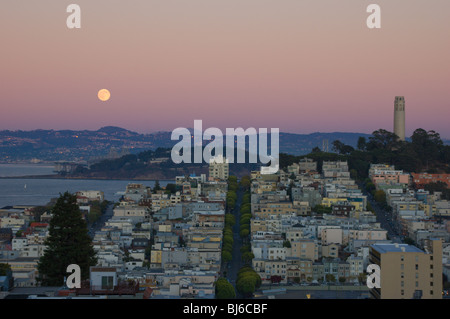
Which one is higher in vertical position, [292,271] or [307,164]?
[307,164]

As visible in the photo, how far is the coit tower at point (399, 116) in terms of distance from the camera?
2380 centimetres

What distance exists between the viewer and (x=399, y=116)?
78.9 ft

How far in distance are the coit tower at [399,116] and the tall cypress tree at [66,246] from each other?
62.9ft

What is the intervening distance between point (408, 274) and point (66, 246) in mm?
2905

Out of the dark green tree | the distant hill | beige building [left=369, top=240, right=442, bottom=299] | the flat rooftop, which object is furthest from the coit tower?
the distant hill

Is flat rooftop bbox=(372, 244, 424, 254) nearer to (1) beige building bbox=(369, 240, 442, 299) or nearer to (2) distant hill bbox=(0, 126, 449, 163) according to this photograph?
(1) beige building bbox=(369, 240, 442, 299)

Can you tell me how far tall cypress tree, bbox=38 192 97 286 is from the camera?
5.73 m

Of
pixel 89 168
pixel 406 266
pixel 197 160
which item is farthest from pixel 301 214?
pixel 89 168

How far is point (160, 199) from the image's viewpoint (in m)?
18.4

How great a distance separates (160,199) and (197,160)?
91.9 ft

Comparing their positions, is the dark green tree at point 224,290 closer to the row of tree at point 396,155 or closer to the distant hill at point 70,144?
the row of tree at point 396,155

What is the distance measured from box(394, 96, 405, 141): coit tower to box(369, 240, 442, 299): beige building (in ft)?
→ 55.8

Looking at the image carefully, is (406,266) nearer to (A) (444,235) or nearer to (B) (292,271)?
(B) (292,271)
